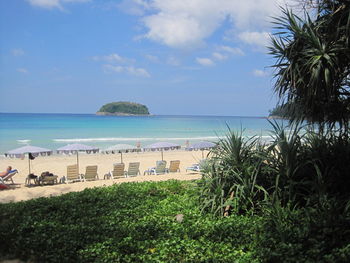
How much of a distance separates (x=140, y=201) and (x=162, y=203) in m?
0.47

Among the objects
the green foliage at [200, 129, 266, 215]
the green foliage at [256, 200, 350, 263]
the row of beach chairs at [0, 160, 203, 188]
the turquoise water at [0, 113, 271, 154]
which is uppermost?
the turquoise water at [0, 113, 271, 154]

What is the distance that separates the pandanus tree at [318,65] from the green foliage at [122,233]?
2.55 m

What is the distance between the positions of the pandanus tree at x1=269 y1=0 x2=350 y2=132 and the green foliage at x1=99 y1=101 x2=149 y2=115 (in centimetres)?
13853

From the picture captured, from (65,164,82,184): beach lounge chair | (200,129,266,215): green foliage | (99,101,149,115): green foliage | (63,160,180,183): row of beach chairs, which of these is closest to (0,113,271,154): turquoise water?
(200,129,266,215): green foliage

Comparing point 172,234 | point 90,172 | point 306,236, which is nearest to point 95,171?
point 90,172

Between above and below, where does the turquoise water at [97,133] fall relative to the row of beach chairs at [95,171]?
above

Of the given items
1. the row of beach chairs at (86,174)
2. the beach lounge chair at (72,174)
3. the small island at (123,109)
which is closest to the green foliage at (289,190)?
the row of beach chairs at (86,174)

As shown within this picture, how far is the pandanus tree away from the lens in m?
5.52

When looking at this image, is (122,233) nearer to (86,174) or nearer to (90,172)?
(90,172)

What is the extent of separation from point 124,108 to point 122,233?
140m

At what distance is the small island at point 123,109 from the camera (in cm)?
14288

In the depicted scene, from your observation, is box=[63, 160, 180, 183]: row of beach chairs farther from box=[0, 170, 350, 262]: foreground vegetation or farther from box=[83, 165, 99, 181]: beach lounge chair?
box=[0, 170, 350, 262]: foreground vegetation

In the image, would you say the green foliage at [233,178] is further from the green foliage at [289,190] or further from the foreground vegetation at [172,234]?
the foreground vegetation at [172,234]

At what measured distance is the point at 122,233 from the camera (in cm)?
457
